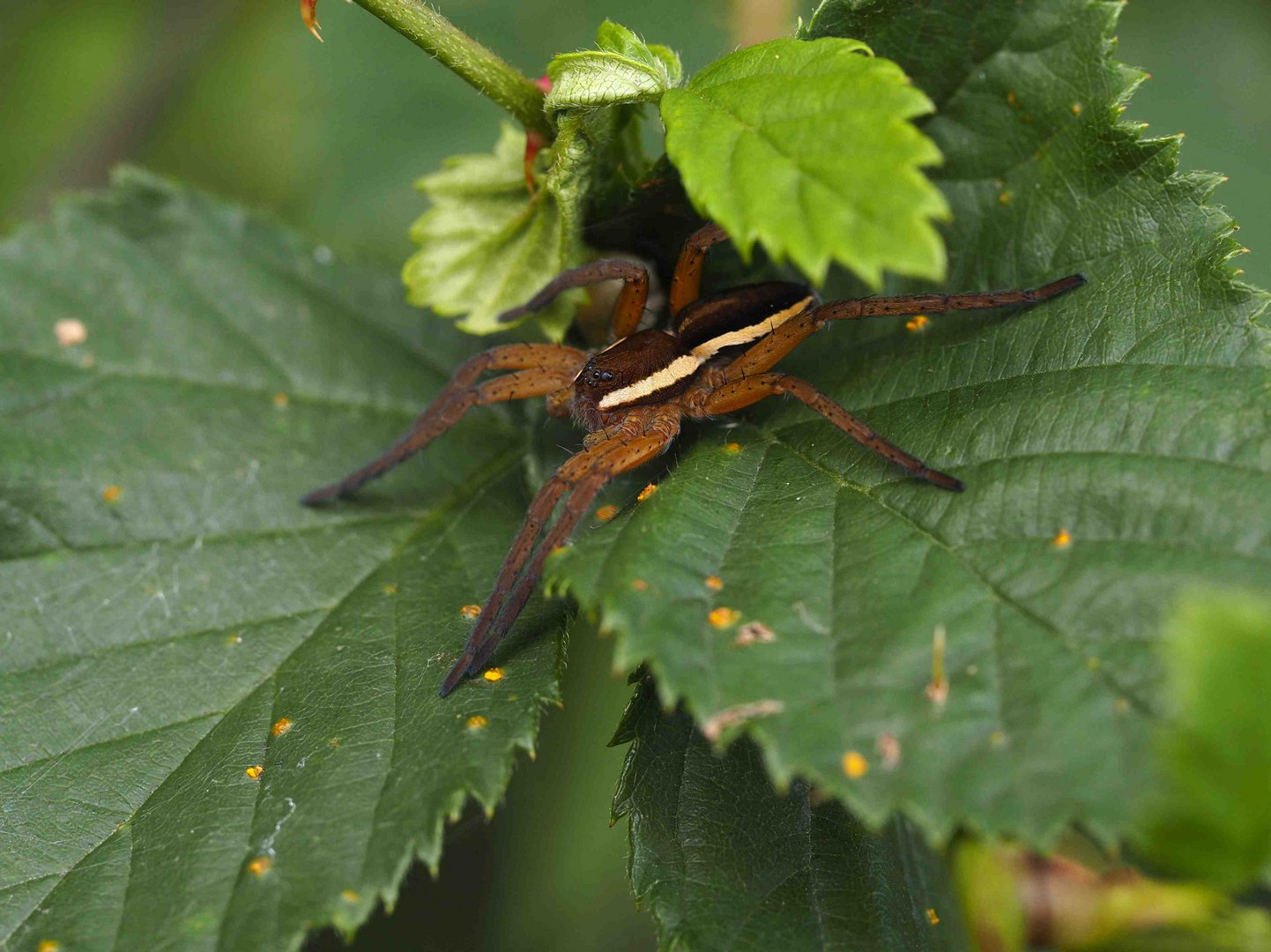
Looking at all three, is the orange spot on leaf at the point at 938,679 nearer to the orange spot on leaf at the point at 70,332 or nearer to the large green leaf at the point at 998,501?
the large green leaf at the point at 998,501

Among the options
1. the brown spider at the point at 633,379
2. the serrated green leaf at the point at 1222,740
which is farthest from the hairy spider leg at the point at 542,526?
the serrated green leaf at the point at 1222,740

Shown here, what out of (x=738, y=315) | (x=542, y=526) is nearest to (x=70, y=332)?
(x=542, y=526)

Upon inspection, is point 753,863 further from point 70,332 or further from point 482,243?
point 70,332

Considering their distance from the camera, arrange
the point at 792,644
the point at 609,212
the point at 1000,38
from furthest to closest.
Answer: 1. the point at 609,212
2. the point at 1000,38
3. the point at 792,644

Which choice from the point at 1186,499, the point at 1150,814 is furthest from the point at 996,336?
the point at 1150,814

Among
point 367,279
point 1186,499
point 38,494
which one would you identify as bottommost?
point 38,494

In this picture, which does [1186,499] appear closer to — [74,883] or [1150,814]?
[1150,814]

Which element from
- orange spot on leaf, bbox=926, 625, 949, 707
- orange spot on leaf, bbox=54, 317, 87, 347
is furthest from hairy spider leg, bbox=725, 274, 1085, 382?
orange spot on leaf, bbox=54, 317, 87, 347
